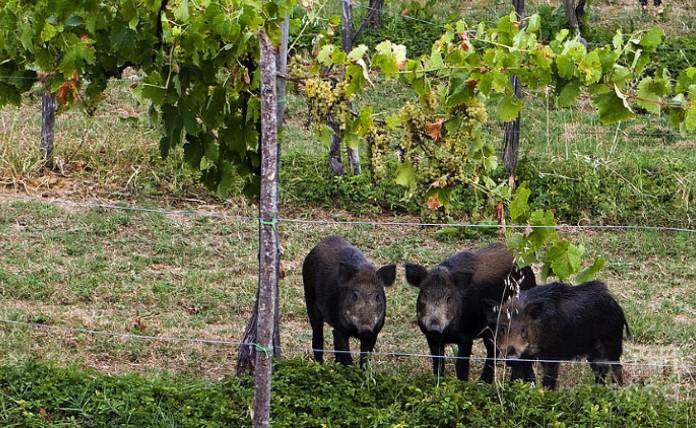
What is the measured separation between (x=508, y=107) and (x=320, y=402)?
1992 millimetres

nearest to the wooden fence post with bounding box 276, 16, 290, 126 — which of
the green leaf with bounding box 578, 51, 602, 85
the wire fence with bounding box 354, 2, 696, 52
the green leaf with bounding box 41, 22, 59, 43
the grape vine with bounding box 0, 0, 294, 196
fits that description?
the grape vine with bounding box 0, 0, 294, 196

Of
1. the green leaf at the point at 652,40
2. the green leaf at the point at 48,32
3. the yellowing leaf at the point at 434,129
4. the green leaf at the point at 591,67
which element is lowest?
the yellowing leaf at the point at 434,129

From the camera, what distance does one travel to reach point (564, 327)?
7.95 metres

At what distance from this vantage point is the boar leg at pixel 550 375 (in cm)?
779

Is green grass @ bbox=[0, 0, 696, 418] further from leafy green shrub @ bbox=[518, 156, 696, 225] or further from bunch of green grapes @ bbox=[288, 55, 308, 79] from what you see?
bunch of green grapes @ bbox=[288, 55, 308, 79]

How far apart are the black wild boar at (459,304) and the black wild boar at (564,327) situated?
0.51 feet

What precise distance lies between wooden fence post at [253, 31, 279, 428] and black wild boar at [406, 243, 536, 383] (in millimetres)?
2029

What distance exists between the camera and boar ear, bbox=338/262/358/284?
8.23m

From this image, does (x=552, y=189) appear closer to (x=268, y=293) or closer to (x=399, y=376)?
(x=399, y=376)

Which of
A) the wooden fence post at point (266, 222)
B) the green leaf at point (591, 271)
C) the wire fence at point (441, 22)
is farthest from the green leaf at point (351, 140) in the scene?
the wire fence at point (441, 22)

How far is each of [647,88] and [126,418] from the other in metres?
3.39

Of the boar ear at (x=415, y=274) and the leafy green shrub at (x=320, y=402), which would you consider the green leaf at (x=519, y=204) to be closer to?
the leafy green shrub at (x=320, y=402)

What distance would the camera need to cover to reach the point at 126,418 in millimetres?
6590

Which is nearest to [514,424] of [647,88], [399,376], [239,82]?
[399,376]
